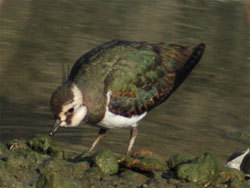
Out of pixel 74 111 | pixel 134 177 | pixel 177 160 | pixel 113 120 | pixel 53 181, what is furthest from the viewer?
pixel 113 120

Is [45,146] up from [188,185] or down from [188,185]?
down

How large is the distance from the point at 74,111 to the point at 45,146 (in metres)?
0.50

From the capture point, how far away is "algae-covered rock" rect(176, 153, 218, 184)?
24.7 ft

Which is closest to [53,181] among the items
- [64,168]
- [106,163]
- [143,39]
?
[64,168]

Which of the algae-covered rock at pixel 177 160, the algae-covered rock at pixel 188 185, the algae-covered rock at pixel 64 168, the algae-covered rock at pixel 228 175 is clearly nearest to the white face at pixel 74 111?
the algae-covered rock at pixel 64 168

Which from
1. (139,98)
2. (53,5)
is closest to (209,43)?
(53,5)

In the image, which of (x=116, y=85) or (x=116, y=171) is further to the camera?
(x=116, y=85)

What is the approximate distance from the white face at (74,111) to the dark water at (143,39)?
107 cm

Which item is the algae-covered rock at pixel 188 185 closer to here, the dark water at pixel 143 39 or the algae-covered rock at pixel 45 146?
the algae-covered rock at pixel 45 146

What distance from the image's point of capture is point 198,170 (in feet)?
24.8

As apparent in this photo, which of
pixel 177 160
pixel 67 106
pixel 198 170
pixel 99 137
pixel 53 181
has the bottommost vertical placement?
pixel 99 137

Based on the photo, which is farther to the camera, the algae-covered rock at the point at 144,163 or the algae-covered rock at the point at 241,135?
the algae-covered rock at the point at 241,135

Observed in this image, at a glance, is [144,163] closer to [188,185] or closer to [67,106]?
[188,185]

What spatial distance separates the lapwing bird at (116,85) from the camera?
8305 mm
